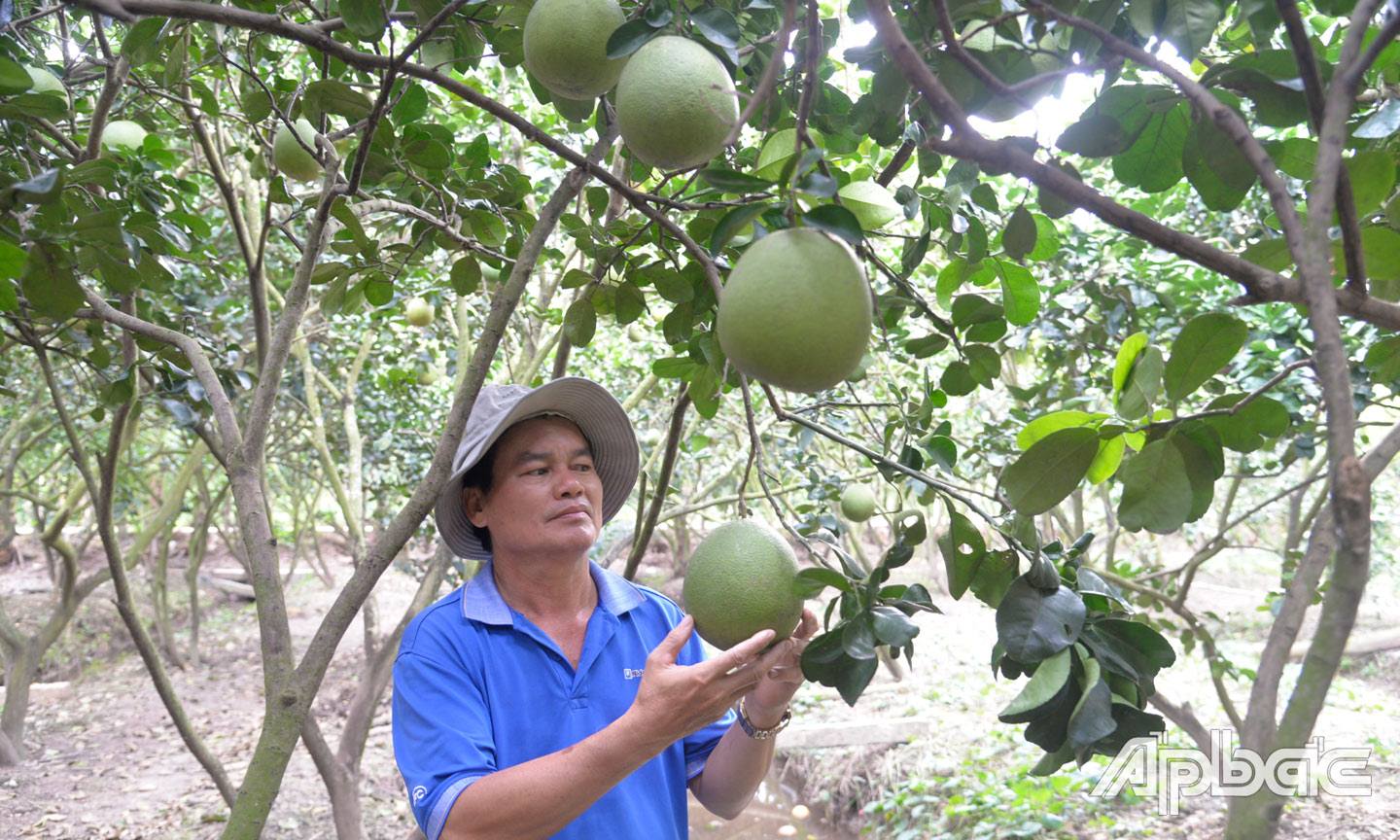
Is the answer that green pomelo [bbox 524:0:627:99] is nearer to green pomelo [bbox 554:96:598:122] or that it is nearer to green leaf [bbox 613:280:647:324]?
green pomelo [bbox 554:96:598:122]

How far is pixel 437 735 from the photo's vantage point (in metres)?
1.36

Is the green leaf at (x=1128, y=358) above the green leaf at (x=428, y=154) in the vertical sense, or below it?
below

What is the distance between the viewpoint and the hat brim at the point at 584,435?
1.61m

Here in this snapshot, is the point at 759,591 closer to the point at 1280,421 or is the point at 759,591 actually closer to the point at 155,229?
the point at 1280,421

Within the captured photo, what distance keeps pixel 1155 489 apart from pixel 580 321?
0.99 meters

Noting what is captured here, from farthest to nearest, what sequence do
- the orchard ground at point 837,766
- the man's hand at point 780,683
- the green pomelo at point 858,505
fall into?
the orchard ground at point 837,766 → the green pomelo at point 858,505 → the man's hand at point 780,683

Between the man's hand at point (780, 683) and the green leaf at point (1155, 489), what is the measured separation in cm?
47

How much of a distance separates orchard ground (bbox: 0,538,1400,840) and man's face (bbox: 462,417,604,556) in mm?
2999

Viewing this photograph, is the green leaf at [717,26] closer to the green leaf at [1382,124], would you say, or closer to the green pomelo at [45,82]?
the green leaf at [1382,124]

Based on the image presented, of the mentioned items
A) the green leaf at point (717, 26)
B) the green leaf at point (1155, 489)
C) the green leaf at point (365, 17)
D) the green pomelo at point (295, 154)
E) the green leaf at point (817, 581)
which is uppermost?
the green pomelo at point (295, 154)

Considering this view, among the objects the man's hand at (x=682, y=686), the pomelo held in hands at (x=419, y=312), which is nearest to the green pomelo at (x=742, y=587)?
the man's hand at (x=682, y=686)

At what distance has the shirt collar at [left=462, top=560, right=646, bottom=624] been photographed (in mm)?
1558

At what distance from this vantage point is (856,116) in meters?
1.08

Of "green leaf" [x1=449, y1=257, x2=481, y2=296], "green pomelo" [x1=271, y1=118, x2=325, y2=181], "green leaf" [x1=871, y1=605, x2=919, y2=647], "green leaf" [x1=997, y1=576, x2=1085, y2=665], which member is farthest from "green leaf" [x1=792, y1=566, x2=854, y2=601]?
"green pomelo" [x1=271, y1=118, x2=325, y2=181]
